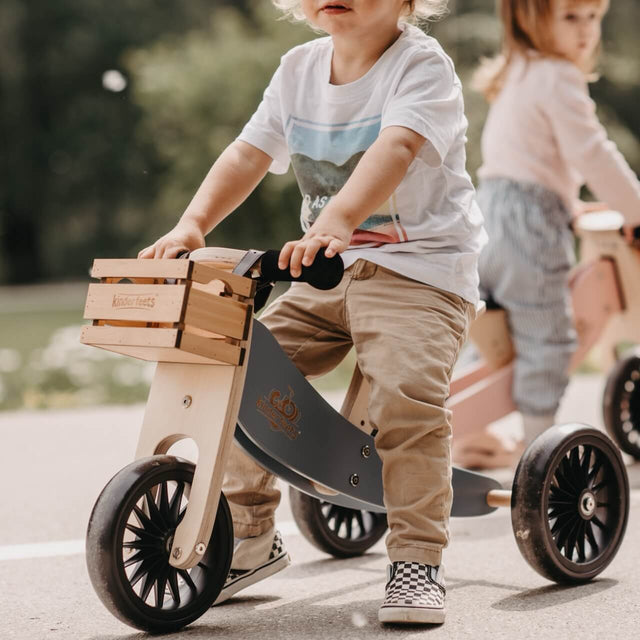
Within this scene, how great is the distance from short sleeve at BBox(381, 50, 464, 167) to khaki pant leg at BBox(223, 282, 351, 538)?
38 cm

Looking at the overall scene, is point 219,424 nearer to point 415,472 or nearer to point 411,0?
point 415,472

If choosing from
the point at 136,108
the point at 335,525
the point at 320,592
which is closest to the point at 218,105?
the point at 136,108

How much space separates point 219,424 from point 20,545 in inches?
50.3

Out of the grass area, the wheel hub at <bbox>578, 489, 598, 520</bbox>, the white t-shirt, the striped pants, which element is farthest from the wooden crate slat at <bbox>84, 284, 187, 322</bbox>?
the grass area

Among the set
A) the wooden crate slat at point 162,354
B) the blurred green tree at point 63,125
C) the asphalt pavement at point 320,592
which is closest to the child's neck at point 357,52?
the wooden crate slat at point 162,354

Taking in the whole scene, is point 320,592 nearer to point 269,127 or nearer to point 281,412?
point 281,412

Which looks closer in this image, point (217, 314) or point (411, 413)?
point (217, 314)

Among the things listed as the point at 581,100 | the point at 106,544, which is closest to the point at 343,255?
the point at 106,544

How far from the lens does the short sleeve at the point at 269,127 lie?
2.72 m

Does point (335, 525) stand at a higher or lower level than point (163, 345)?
lower

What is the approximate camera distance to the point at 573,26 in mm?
4047

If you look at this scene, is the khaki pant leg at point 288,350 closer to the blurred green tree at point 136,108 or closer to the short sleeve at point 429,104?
the short sleeve at point 429,104

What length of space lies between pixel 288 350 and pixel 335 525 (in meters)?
0.66

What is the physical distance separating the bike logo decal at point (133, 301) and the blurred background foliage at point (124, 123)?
5.04 m
